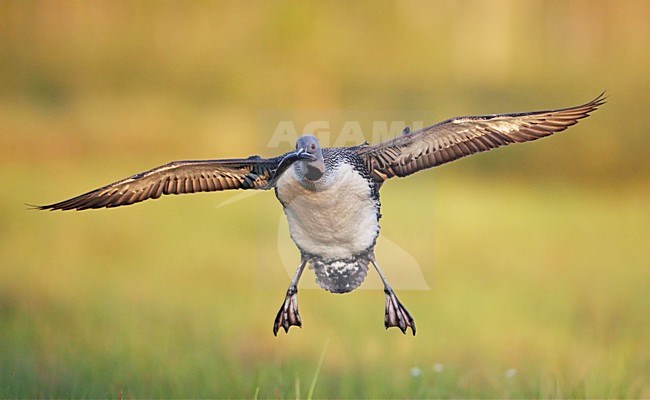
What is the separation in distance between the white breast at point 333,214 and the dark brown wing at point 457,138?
273 millimetres

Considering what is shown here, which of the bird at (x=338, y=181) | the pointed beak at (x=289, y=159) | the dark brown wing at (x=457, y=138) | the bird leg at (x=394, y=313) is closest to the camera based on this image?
the pointed beak at (x=289, y=159)

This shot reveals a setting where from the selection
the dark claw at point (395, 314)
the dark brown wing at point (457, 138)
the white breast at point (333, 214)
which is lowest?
the dark claw at point (395, 314)

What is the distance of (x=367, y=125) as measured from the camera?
9.93m

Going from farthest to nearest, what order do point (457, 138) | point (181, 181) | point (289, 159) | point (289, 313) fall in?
point (181, 181) → point (457, 138) → point (289, 313) → point (289, 159)

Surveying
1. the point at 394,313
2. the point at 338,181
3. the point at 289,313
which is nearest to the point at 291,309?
the point at 289,313

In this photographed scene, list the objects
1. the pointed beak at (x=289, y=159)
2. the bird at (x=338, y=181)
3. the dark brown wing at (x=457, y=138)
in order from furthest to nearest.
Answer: the dark brown wing at (x=457, y=138), the bird at (x=338, y=181), the pointed beak at (x=289, y=159)

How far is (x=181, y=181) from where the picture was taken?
18.3 ft

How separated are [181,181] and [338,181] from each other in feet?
3.45

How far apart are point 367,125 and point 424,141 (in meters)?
4.53

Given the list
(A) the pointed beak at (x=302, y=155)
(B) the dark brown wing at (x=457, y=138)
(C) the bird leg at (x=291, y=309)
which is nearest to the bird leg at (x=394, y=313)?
(C) the bird leg at (x=291, y=309)

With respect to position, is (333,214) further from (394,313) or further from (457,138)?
(457,138)

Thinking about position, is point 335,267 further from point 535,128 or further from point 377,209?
point 535,128

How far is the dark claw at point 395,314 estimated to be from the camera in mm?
5191

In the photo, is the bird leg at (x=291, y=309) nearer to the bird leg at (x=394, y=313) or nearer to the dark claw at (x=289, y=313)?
the dark claw at (x=289, y=313)
